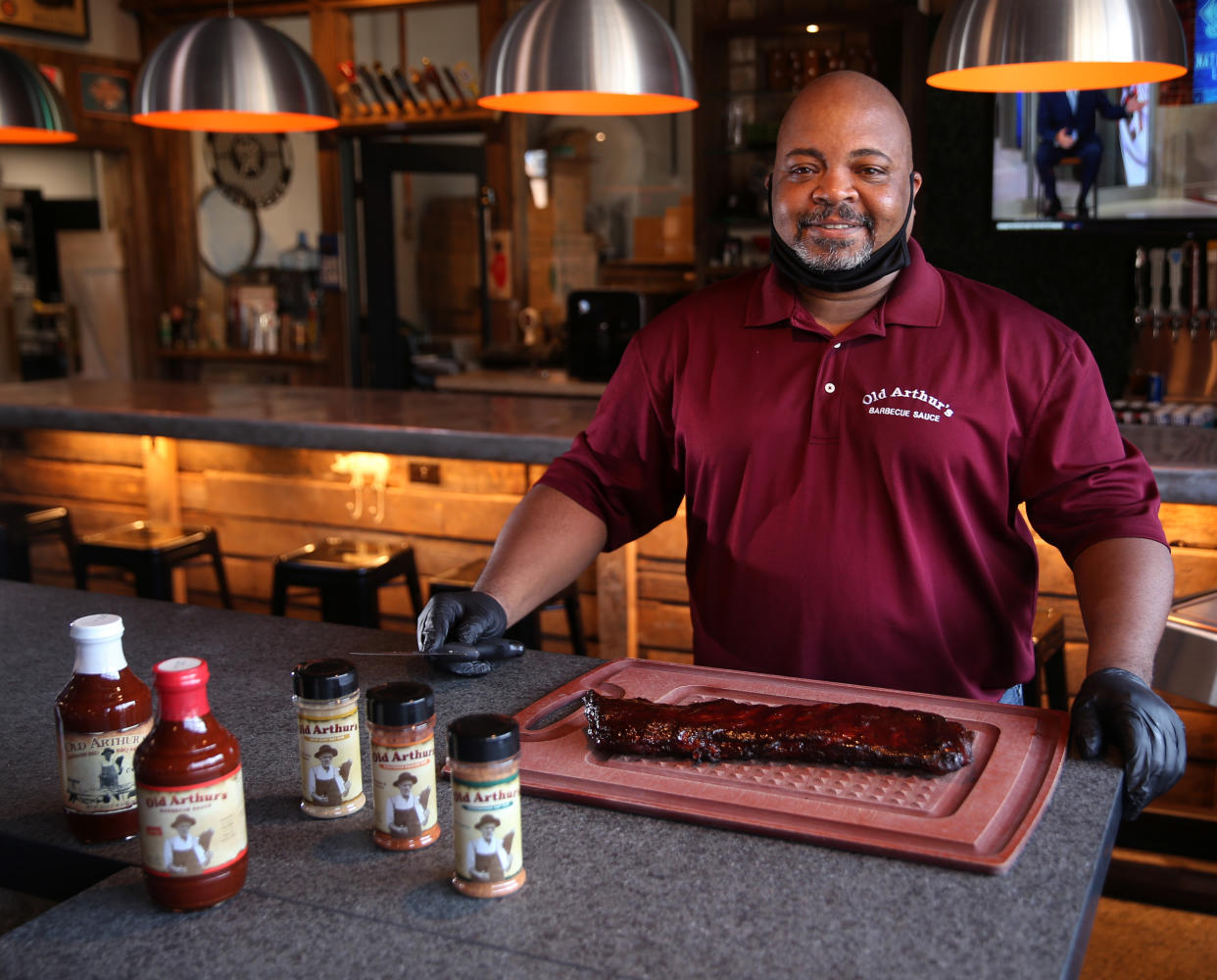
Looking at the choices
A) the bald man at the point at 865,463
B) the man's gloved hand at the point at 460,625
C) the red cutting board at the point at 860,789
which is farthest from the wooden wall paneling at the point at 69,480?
the red cutting board at the point at 860,789

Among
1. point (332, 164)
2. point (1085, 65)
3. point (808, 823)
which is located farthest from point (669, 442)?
point (332, 164)

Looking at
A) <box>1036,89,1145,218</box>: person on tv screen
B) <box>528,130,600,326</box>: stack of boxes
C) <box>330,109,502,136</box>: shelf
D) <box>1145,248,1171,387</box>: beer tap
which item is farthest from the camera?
<box>528,130,600,326</box>: stack of boxes

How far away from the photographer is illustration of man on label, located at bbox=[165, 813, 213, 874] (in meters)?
1.10

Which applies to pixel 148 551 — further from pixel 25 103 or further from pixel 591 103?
pixel 591 103

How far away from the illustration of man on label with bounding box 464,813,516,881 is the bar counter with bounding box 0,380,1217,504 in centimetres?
212

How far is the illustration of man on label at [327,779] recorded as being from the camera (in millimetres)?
1310

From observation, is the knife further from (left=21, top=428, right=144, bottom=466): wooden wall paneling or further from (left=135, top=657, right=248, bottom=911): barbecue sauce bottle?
(left=21, top=428, right=144, bottom=466): wooden wall paneling

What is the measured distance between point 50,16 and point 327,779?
7.15 m

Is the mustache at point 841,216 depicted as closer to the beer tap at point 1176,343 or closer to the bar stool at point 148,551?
the bar stool at point 148,551

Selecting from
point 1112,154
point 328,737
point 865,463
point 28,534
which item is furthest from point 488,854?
point 1112,154

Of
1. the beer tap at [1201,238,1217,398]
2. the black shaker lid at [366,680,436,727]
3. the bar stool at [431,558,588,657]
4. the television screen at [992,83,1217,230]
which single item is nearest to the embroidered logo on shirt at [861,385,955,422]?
the black shaker lid at [366,680,436,727]

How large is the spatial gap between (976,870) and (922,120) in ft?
16.0

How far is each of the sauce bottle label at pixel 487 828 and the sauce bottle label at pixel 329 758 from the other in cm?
21

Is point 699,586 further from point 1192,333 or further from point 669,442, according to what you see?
point 1192,333
